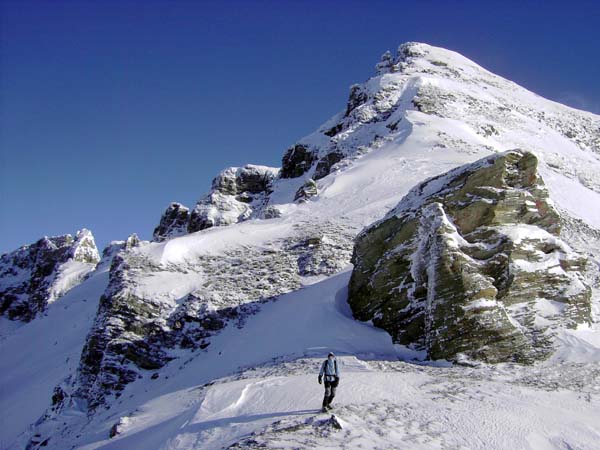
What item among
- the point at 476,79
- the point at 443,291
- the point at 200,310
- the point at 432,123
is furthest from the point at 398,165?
the point at 476,79

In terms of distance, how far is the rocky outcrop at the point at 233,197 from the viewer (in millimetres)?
61906

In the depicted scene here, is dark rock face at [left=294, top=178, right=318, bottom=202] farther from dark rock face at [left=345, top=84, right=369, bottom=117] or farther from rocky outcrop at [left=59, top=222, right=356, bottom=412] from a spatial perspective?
dark rock face at [left=345, top=84, right=369, bottom=117]

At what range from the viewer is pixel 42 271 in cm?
8231

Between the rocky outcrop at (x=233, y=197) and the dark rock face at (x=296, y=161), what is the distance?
2.73m

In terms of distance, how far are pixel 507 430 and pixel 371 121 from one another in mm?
51187

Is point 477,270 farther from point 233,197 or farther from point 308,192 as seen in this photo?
point 233,197

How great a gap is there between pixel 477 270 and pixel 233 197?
5315 centimetres

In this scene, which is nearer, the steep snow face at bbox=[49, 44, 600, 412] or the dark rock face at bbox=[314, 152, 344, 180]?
the steep snow face at bbox=[49, 44, 600, 412]

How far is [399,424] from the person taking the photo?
454 inches

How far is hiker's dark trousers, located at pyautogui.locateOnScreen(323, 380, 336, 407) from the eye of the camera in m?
12.3

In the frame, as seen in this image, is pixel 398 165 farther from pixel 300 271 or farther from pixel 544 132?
pixel 544 132

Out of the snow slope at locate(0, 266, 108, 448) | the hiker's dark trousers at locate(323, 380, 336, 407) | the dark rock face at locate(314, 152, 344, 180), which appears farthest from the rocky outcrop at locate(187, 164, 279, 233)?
the hiker's dark trousers at locate(323, 380, 336, 407)

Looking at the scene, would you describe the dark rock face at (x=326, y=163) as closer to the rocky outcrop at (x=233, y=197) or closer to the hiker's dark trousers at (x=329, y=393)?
the rocky outcrop at (x=233, y=197)

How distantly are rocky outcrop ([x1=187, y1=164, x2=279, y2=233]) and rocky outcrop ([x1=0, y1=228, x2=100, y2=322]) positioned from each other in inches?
924
